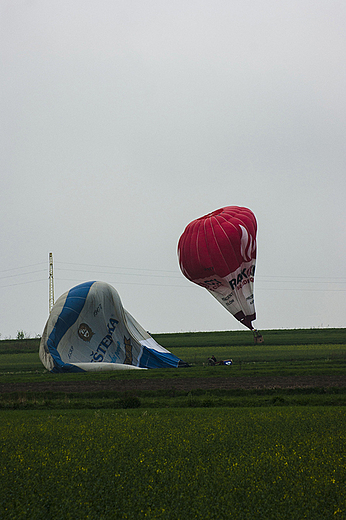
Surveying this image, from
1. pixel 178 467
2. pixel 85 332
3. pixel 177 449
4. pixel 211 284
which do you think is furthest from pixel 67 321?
pixel 178 467

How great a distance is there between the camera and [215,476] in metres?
10.6

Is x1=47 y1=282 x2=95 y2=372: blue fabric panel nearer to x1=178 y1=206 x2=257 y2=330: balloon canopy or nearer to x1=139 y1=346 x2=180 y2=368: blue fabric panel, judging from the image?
x1=139 y1=346 x2=180 y2=368: blue fabric panel

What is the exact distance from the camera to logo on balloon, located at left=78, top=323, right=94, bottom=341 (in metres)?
35.9

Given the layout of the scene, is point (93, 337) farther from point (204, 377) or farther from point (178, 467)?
point (178, 467)

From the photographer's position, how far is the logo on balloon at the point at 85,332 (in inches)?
1412

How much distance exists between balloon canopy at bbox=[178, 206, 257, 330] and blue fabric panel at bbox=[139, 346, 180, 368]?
365 inches

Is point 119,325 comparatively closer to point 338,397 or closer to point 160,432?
point 338,397

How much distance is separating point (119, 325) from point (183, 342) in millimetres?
27993

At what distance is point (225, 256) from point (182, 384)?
1678 cm

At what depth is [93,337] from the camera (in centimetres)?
3622

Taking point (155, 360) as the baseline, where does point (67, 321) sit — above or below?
above

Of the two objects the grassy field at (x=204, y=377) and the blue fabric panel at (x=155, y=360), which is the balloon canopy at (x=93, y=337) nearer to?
the blue fabric panel at (x=155, y=360)

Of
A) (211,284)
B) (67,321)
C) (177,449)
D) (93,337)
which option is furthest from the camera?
(211,284)

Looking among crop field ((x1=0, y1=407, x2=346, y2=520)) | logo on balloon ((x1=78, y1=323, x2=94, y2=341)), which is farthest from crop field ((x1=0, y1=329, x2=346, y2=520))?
logo on balloon ((x1=78, y1=323, x2=94, y2=341))
